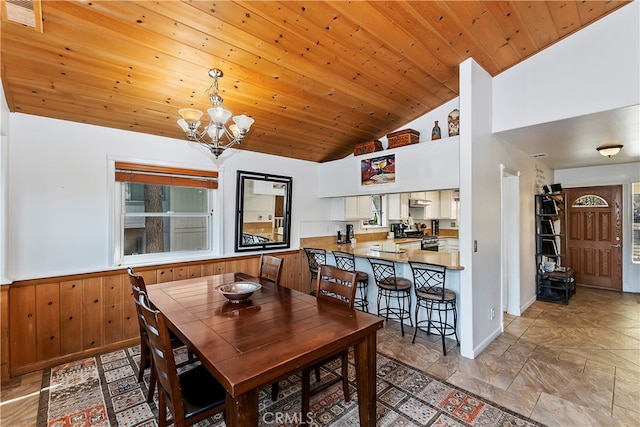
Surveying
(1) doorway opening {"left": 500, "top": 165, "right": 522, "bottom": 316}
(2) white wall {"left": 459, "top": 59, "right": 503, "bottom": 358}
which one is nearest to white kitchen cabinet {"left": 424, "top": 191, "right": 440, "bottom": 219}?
(1) doorway opening {"left": 500, "top": 165, "right": 522, "bottom": 316}

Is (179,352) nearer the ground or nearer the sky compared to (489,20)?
nearer the ground

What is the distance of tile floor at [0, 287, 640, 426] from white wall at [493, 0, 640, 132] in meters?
2.34

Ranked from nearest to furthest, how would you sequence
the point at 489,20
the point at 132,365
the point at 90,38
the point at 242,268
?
the point at 90,38 < the point at 489,20 < the point at 132,365 < the point at 242,268

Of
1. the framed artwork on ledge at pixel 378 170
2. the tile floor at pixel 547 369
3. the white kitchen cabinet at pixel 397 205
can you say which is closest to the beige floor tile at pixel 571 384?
the tile floor at pixel 547 369

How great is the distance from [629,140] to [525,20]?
2308 mm

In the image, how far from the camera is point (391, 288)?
3.27m

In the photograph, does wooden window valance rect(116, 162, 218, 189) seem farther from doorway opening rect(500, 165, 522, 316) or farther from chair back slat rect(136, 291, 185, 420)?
doorway opening rect(500, 165, 522, 316)

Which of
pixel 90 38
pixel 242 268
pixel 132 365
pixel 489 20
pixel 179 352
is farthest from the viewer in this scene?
pixel 242 268

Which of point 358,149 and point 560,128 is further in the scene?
point 358,149

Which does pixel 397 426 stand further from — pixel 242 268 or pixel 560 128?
pixel 560 128

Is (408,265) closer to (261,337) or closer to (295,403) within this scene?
(295,403)

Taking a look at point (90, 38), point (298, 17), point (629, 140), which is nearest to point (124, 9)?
point (90, 38)

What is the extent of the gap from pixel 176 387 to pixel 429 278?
107 inches

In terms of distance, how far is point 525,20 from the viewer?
2.50m
